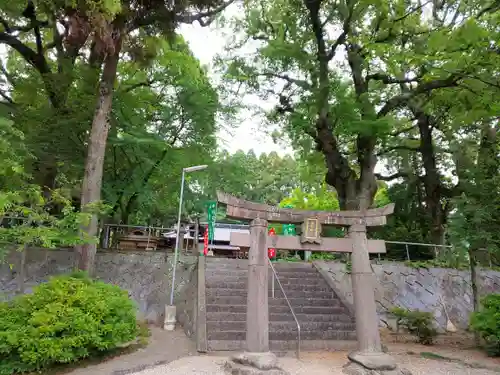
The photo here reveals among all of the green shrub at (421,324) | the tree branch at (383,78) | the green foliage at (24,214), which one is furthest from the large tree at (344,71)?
the green foliage at (24,214)

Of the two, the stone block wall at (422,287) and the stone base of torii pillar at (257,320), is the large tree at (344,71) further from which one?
the stone base of torii pillar at (257,320)

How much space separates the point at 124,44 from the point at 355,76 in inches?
340

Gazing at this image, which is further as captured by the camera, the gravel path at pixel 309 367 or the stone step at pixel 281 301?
the stone step at pixel 281 301

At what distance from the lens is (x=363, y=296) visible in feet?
24.8

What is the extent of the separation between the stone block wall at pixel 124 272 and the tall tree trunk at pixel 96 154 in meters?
2.03

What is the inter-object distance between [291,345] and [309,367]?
4.31 feet

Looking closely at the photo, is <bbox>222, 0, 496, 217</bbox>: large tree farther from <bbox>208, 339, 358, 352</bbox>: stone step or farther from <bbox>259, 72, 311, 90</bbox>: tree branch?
<bbox>208, 339, 358, 352</bbox>: stone step

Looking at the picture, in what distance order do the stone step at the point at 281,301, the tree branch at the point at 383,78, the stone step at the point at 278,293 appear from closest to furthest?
the stone step at the point at 281,301, the stone step at the point at 278,293, the tree branch at the point at 383,78

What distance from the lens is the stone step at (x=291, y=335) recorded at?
862cm

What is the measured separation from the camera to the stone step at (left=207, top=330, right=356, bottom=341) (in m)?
8.62

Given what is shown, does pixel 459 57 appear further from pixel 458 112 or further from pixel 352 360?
pixel 352 360

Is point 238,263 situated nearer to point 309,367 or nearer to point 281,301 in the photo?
point 281,301

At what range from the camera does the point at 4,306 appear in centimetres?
681

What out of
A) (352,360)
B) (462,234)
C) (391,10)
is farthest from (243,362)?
(391,10)
